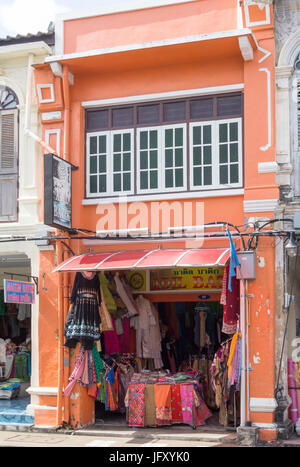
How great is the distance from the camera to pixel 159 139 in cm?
1193

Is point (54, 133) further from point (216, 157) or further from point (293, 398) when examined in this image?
point (293, 398)

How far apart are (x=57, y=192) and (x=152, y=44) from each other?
3044 millimetres

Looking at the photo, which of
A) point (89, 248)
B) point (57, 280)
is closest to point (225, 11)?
point (89, 248)

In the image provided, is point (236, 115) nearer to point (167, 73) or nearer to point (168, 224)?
point (167, 73)

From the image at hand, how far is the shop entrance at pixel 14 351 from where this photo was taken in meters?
12.6

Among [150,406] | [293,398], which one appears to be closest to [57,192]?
[150,406]

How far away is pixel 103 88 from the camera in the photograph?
12.2m

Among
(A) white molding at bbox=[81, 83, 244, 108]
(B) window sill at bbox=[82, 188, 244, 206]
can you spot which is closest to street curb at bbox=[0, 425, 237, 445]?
(B) window sill at bbox=[82, 188, 244, 206]

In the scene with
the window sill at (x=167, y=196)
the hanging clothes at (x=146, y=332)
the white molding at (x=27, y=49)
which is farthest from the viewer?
the hanging clothes at (x=146, y=332)

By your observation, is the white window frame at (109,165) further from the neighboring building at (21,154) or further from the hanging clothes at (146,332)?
the hanging clothes at (146,332)

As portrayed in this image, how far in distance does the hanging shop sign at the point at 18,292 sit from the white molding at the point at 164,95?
11.6 feet

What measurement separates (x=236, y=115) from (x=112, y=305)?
13.7ft

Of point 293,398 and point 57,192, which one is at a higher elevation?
point 57,192

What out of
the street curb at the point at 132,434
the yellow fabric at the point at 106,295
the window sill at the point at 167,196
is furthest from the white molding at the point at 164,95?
the street curb at the point at 132,434
